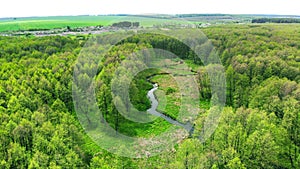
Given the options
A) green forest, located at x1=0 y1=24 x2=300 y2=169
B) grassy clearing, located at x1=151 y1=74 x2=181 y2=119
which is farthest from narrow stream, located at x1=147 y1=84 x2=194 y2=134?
green forest, located at x1=0 y1=24 x2=300 y2=169

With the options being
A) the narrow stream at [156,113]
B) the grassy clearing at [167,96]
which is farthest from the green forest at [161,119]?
the narrow stream at [156,113]

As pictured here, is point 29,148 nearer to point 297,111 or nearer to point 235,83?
point 297,111

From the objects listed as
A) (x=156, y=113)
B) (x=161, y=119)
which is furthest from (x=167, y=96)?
(x=161, y=119)

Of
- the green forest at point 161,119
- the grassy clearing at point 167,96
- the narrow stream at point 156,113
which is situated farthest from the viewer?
the grassy clearing at point 167,96

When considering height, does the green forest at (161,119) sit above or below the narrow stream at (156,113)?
above

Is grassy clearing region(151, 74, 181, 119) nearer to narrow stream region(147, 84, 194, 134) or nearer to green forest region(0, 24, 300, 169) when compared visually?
green forest region(0, 24, 300, 169)

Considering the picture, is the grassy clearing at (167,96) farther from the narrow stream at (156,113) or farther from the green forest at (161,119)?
the narrow stream at (156,113)

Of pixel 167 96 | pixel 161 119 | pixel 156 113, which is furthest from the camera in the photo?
pixel 167 96

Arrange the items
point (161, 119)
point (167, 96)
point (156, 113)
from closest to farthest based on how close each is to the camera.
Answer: point (161, 119) < point (156, 113) < point (167, 96)

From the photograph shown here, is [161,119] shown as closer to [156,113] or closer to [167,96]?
[156,113]
